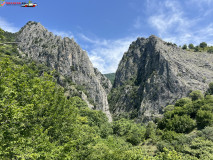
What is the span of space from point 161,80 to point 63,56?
92862 mm

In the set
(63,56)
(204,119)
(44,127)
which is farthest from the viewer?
(63,56)

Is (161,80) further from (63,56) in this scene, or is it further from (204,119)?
(63,56)

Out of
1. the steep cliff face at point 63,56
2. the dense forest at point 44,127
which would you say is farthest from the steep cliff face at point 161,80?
the dense forest at point 44,127

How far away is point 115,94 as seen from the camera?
150750 millimetres

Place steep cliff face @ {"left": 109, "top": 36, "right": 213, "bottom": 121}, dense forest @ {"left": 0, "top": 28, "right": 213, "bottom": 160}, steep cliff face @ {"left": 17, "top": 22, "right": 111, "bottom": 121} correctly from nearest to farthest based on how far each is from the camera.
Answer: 1. dense forest @ {"left": 0, "top": 28, "right": 213, "bottom": 160}
2. steep cliff face @ {"left": 109, "top": 36, "right": 213, "bottom": 121}
3. steep cliff face @ {"left": 17, "top": 22, "right": 111, "bottom": 121}

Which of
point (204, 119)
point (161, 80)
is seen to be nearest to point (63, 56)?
point (161, 80)

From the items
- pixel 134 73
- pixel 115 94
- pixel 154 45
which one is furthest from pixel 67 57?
pixel 154 45

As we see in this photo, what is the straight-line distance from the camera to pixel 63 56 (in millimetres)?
131375

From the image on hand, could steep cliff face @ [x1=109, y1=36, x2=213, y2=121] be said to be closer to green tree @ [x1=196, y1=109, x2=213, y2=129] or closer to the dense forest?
green tree @ [x1=196, y1=109, x2=213, y2=129]

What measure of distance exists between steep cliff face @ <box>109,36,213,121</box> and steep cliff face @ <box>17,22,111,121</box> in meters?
24.2

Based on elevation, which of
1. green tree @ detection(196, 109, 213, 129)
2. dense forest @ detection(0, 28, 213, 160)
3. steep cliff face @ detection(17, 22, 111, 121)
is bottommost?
green tree @ detection(196, 109, 213, 129)

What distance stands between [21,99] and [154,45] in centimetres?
14298

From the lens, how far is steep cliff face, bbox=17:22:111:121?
125375mm

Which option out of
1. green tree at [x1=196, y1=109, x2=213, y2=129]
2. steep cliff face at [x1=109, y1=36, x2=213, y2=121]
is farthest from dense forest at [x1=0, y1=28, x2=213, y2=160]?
steep cliff face at [x1=109, y1=36, x2=213, y2=121]
